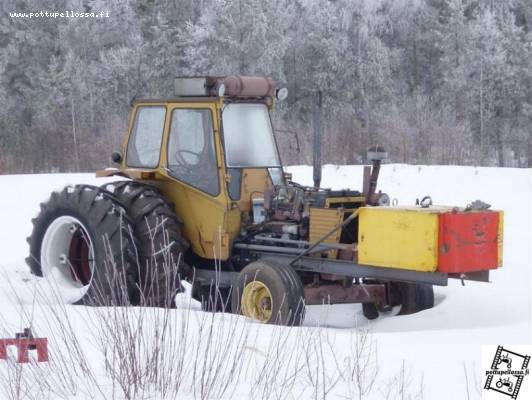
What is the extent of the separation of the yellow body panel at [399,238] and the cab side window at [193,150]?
2.03 metres

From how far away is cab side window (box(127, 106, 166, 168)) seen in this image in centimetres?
1090

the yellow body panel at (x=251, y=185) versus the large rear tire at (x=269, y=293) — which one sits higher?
the yellow body panel at (x=251, y=185)

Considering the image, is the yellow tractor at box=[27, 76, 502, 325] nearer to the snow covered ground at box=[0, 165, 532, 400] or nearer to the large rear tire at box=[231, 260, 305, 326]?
the large rear tire at box=[231, 260, 305, 326]

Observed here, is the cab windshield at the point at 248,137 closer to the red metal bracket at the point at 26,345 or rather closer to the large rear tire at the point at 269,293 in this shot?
the large rear tire at the point at 269,293

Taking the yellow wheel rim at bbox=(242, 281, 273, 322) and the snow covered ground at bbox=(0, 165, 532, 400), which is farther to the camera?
the yellow wheel rim at bbox=(242, 281, 273, 322)

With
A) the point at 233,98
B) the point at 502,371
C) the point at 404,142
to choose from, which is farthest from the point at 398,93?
the point at 502,371

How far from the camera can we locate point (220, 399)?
6.08 meters

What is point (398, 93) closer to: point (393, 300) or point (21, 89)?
point (21, 89)

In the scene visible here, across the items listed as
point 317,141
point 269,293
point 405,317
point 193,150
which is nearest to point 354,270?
point 269,293

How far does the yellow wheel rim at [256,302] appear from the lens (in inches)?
380

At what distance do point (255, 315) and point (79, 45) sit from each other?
31.5 meters

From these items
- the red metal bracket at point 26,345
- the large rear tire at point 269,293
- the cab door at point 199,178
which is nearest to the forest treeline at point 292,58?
the cab door at point 199,178

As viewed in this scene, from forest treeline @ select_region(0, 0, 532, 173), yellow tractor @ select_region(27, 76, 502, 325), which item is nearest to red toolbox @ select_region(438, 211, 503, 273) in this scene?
yellow tractor @ select_region(27, 76, 502, 325)

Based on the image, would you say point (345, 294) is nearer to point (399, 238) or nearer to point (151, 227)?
point (399, 238)
